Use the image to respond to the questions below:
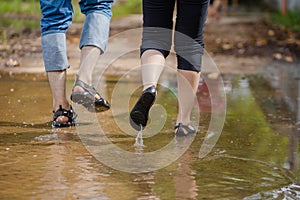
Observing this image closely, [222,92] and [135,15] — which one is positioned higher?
[135,15]

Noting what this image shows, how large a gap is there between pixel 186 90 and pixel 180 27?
35cm

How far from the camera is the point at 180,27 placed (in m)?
3.81

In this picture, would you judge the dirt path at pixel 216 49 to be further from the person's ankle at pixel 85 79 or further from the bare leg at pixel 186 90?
the bare leg at pixel 186 90

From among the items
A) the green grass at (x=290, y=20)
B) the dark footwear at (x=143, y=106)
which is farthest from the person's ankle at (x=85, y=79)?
the green grass at (x=290, y=20)

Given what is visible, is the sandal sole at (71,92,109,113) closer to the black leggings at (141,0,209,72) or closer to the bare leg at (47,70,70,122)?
the bare leg at (47,70,70,122)

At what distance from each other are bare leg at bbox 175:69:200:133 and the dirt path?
226 cm

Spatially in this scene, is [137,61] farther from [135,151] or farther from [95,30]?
[135,151]

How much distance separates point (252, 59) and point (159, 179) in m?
4.46

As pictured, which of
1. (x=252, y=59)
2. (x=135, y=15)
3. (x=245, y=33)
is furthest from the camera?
(x=135, y=15)

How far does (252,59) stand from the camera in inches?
286

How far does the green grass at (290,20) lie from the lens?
1049 centimetres

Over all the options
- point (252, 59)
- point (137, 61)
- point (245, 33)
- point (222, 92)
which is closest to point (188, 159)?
point (222, 92)

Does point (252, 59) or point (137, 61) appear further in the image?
point (252, 59)

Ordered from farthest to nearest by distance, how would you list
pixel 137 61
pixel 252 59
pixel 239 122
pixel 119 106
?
pixel 252 59
pixel 137 61
pixel 119 106
pixel 239 122
